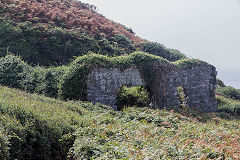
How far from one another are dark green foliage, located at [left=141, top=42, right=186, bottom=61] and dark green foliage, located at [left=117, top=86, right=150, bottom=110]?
36.0ft

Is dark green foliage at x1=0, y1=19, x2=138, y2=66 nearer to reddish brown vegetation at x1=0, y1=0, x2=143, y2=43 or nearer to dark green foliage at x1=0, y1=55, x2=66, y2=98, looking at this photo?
reddish brown vegetation at x1=0, y1=0, x2=143, y2=43

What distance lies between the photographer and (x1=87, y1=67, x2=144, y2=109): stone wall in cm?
1338

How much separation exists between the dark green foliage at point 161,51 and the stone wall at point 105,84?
10436mm

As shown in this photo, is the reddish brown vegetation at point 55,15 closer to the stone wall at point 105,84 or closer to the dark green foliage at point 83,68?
the dark green foliage at point 83,68

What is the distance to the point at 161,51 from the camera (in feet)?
87.6

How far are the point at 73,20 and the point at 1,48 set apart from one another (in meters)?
7.36

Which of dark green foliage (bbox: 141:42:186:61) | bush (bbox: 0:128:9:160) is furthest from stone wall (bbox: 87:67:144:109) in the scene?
dark green foliage (bbox: 141:42:186:61)

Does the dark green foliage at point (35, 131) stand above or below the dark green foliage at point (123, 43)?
below

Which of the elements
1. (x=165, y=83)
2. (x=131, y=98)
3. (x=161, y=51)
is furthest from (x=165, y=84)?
(x=161, y=51)

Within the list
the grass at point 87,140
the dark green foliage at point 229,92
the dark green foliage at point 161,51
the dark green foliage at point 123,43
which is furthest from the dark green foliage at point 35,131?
the dark green foliage at point 229,92

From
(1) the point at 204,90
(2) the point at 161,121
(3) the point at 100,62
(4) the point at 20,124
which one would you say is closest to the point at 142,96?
(3) the point at 100,62

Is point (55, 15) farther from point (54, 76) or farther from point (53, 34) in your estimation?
point (54, 76)

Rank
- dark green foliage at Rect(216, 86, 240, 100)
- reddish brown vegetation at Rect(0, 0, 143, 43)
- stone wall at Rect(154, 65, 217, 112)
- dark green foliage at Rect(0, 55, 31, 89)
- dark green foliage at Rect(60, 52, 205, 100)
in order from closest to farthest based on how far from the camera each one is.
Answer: dark green foliage at Rect(0, 55, 31, 89)
dark green foliage at Rect(60, 52, 205, 100)
stone wall at Rect(154, 65, 217, 112)
reddish brown vegetation at Rect(0, 0, 143, 43)
dark green foliage at Rect(216, 86, 240, 100)

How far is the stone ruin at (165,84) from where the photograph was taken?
13.6 metres
